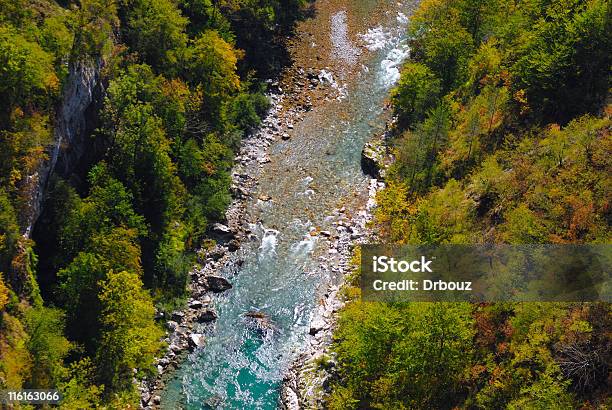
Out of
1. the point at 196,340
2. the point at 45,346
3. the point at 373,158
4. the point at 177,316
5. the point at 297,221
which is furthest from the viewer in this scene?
the point at 373,158

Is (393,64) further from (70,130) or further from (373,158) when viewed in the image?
(70,130)

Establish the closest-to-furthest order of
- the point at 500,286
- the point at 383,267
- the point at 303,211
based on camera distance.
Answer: the point at 500,286 < the point at 383,267 < the point at 303,211

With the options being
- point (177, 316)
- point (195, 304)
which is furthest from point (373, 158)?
point (177, 316)

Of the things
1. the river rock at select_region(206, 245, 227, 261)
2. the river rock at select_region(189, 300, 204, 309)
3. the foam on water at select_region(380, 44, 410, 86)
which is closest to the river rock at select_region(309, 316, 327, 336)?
the river rock at select_region(189, 300, 204, 309)

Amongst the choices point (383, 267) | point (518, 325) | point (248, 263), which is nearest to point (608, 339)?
point (518, 325)

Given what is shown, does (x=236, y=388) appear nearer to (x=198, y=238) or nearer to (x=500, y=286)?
(x=198, y=238)

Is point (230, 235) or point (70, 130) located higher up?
point (70, 130)
